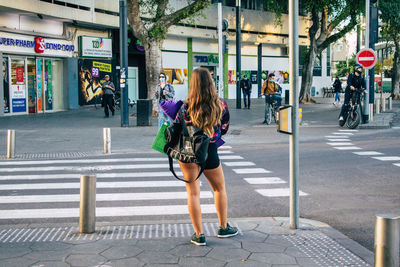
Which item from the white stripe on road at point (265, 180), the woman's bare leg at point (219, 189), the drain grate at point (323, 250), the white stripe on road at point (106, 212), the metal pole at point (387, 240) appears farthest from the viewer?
the white stripe on road at point (265, 180)

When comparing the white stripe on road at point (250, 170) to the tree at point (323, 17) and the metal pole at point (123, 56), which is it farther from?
the tree at point (323, 17)

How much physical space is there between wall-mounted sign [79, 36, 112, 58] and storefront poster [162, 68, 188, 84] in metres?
6.73

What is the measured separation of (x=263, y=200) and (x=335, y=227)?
1.61 meters

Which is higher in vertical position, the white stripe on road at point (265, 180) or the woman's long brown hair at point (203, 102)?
the woman's long brown hair at point (203, 102)

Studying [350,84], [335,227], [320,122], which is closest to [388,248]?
[335,227]

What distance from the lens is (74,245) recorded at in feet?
17.6

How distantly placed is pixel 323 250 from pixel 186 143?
5.14 ft

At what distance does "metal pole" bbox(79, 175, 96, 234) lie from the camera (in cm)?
582

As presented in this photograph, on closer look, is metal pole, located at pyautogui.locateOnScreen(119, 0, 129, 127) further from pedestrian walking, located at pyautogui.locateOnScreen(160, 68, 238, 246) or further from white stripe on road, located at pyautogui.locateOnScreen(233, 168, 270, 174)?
pedestrian walking, located at pyautogui.locateOnScreen(160, 68, 238, 246)

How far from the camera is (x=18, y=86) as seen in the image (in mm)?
25766

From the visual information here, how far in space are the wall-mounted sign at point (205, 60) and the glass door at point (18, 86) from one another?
17215 millimetres

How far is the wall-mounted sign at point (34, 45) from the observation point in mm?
24281

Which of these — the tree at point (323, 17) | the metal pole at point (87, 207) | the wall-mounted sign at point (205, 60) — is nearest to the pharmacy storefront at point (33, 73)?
the tree at point (323, 17)

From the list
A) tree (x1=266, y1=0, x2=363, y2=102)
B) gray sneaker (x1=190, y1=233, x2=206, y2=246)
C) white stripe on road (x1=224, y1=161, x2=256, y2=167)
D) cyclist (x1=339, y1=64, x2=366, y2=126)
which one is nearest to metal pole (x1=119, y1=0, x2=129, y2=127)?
cyclist (x1=339, y1=64, x2=366, y2=126)
